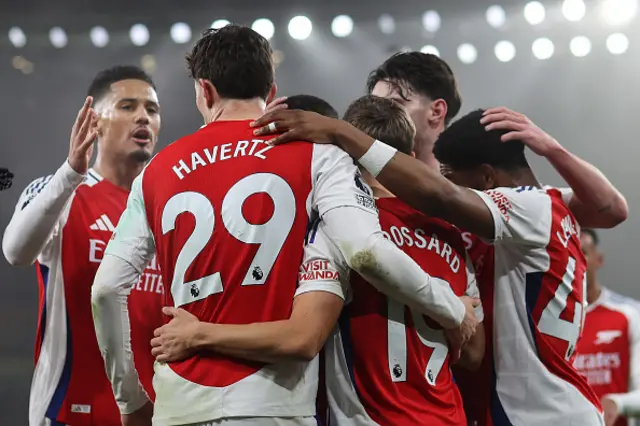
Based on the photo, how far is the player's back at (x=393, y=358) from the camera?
2301mm

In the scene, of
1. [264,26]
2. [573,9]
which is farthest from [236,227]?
[573,9]

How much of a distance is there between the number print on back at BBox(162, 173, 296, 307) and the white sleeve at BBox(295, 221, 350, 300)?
0.08m

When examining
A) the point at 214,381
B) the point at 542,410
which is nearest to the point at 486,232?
the point at 542,410

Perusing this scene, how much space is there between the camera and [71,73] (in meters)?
6.90

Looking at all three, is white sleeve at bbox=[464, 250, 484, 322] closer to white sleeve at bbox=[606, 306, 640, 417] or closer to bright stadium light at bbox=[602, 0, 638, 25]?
white sleeve at bbox=[606, 306, 640, 417]

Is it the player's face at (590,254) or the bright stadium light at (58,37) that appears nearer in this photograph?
the player's face at (590,254)

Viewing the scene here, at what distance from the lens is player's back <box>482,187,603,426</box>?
2656 millimetres

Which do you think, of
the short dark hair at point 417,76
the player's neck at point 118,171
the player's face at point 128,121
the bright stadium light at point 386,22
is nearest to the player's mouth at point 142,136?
the player's face at point 128,121

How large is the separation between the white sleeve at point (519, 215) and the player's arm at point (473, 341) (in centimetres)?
12

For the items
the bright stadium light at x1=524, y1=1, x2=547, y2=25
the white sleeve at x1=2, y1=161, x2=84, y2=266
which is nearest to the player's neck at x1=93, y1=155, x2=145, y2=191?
the white sleeve at x1=2, y1=161, x2=84, y2=266

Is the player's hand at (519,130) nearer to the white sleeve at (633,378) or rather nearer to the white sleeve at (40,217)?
the white sleeve at (40,217)

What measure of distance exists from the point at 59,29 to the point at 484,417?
5402mm

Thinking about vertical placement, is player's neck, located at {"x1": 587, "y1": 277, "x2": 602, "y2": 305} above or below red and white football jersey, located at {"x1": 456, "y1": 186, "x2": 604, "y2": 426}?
above

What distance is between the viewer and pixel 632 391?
507cm
